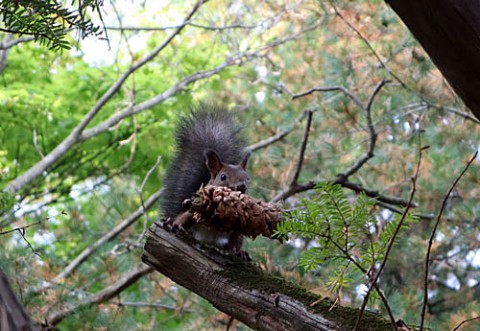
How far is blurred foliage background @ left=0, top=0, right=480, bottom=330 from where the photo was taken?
444 centimetres

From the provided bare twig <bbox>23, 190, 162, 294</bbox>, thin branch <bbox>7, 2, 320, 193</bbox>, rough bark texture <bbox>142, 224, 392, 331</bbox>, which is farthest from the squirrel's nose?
bare twig <bbox>23, 190, 162, 294</bbox>

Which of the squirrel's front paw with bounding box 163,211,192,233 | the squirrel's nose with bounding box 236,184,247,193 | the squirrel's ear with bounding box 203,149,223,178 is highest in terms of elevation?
the squirrel's ear with bounding box 203,149,223,178

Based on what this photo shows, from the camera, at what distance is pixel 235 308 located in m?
1.67

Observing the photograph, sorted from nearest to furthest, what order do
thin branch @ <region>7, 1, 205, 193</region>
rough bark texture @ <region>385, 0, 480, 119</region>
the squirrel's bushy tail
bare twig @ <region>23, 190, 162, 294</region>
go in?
rough bark texture @ <region>385, 0, 480, 119</region> < the squirrel's bushy tail < thin branch @ <region>7, 1, 205, 193</region> < bare twig @ <region>23, 190, 162, 294</region>

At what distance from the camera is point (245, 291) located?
5.44 ft

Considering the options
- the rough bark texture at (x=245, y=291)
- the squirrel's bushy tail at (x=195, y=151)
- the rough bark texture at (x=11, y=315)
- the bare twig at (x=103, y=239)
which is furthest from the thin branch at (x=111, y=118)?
the rough bark texture at (x=11, y=315)

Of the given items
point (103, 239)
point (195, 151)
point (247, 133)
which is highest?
point (247, 133)

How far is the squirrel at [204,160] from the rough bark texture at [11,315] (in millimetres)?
1431

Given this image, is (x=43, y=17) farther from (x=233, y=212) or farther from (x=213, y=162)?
(x=213, y=162)

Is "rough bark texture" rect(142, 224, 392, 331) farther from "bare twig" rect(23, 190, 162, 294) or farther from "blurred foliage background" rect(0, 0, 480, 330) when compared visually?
"bare twig" rect(23, 190, 162, 294)

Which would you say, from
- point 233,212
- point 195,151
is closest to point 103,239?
point 195,151

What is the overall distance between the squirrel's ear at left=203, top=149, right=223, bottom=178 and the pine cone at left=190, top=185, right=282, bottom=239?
553 mm

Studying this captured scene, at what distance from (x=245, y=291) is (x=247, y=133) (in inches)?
105

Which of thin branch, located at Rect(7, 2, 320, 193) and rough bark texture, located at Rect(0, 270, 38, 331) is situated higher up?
thin branch, located at Rect(7, 2, 320, 193)
